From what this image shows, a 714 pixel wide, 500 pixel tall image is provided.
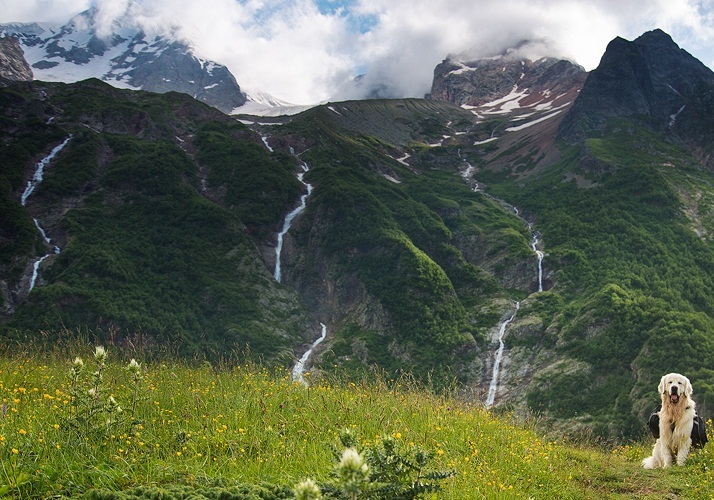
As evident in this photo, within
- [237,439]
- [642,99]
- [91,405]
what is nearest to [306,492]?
[237,439]

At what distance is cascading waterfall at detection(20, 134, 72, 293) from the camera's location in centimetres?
7200

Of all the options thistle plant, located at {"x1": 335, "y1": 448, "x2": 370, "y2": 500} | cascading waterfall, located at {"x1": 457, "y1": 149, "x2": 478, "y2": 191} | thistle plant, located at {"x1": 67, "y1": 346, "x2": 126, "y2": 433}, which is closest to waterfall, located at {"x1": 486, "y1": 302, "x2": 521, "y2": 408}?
thistle plant, located at {"x1": 67, "y1": 346, "x2": 126, "y2": 433}

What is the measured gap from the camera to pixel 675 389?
1051 cm

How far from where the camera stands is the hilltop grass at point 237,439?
4973mm

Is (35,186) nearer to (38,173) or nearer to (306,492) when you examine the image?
(38,173)

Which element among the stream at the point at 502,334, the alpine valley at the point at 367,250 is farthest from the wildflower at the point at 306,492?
the stream at the point at 502,334

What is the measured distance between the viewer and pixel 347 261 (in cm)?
9256

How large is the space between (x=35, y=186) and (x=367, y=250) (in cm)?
6240

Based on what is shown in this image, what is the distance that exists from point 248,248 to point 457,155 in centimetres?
10919

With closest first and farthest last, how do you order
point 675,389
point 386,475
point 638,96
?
point 386,475
point 675,389
point 638,96

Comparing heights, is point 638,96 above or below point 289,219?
above

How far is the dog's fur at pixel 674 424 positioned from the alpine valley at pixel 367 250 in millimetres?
40089

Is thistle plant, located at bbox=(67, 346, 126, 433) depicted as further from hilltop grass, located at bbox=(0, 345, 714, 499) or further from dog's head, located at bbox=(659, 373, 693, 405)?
dog's head, located at bbox=(659, 373, 693, 405)

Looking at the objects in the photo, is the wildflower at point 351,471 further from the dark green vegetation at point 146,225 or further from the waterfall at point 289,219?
the waterfall at point 289,219
